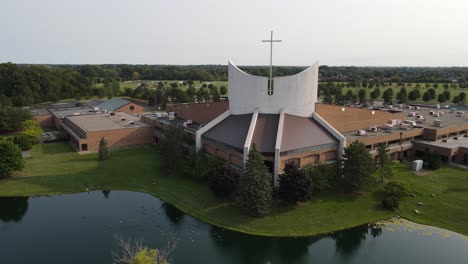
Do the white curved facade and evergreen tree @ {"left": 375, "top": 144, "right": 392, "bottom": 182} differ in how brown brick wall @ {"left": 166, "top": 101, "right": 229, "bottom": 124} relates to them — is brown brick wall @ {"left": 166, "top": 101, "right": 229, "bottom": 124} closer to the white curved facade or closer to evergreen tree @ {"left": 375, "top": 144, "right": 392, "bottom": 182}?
the white curved facade

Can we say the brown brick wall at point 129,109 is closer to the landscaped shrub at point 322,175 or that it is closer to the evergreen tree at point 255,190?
the evergreen tree at point 255,190

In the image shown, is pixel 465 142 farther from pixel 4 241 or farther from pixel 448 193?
pixel 4 241

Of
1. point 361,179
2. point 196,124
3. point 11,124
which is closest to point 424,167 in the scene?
point 361,179

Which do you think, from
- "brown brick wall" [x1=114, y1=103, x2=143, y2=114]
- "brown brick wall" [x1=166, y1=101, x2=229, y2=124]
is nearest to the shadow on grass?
"brown brick wall" [x1=166, y1=101, x2=229, y2=124]

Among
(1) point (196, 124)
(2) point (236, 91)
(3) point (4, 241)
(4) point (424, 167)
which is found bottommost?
(3) point (4, 241)

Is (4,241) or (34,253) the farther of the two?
(4,241)

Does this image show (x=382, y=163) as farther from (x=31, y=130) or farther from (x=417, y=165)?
(x=31, y=130)
